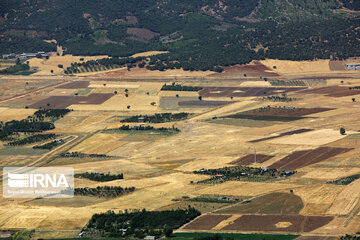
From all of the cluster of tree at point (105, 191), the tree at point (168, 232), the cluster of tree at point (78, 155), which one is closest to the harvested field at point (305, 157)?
the cluster of tree at point (105, 191)

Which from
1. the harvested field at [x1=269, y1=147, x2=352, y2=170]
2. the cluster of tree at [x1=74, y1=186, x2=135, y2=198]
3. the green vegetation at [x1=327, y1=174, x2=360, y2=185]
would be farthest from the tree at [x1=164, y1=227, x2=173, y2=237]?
the harvested field at [x1=269, y1=147, x2=352, y2=170]

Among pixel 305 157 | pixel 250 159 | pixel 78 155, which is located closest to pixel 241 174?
pixel 250 159

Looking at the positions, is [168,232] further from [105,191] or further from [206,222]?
[105,191]

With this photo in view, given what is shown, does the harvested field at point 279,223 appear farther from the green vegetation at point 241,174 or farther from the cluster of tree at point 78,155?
the cluster of tree at point 78,155

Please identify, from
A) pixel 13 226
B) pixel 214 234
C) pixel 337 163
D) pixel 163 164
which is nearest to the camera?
pixel 214 234

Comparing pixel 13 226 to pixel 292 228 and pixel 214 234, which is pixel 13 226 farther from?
pixel 292 228

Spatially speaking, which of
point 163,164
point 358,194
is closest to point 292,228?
point 358,194
